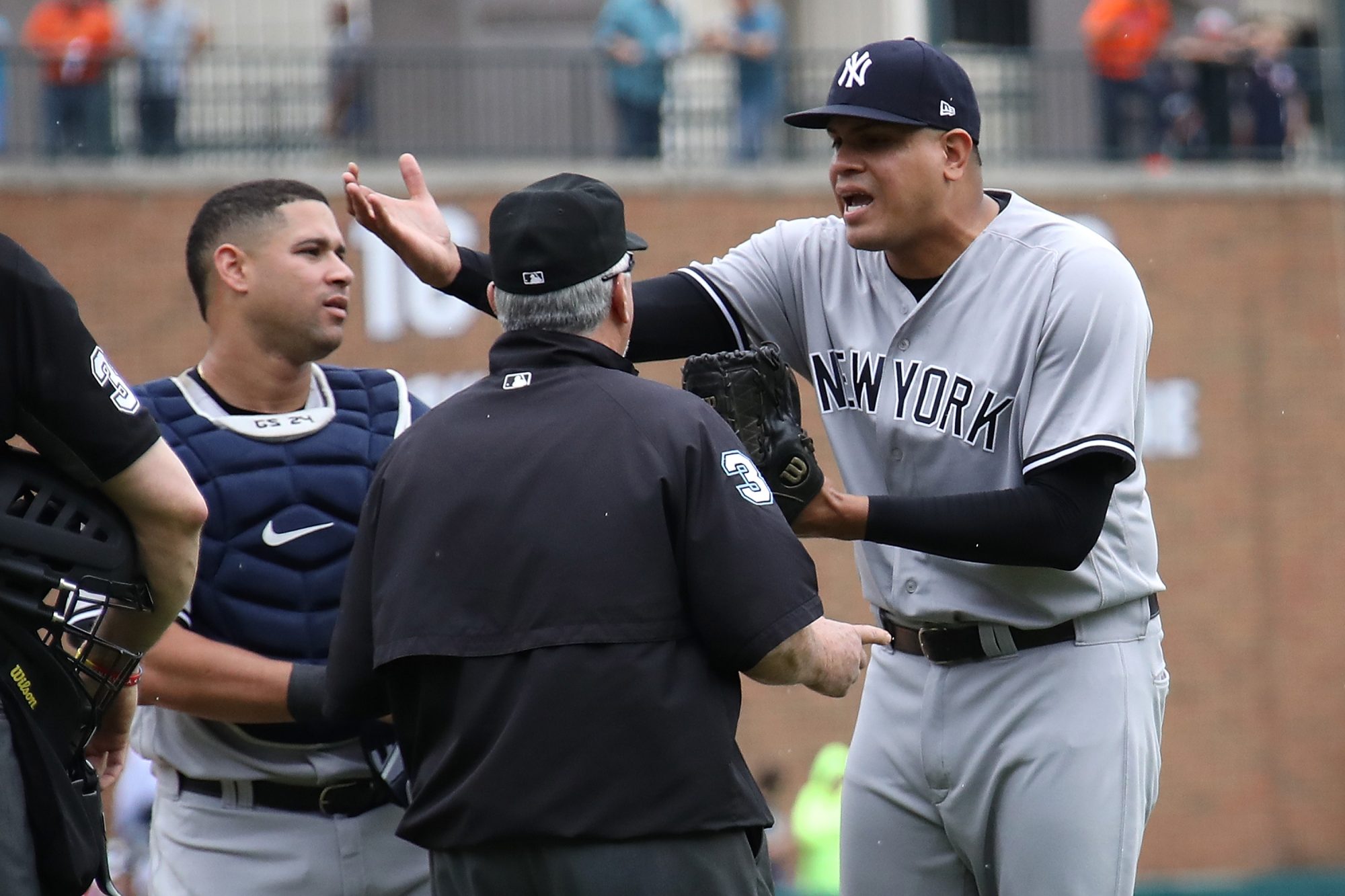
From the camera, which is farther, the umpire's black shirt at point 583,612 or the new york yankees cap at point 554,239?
the new york yankees cap at point 554,239

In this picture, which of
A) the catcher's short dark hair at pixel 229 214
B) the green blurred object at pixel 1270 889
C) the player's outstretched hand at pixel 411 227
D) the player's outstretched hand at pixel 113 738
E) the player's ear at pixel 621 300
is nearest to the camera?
the player's ear at pixel 621 300

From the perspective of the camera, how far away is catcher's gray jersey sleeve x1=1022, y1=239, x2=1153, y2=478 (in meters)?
3.62

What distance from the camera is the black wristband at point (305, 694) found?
13.2ft

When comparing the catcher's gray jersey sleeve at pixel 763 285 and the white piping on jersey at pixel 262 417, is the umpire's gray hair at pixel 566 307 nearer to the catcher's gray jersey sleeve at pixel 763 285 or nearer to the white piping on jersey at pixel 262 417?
the catcher's gray jersey sleeve at pixel 763 285

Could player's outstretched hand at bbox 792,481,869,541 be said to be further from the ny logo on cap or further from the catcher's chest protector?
the catcher's chest protector

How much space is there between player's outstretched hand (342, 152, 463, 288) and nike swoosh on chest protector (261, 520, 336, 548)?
696 millimetres

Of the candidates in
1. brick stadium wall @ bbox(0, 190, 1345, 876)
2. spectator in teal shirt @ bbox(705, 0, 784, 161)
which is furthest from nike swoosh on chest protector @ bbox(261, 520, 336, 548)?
spectator in teal shirt @ bbox(705, 0, 784, 161)

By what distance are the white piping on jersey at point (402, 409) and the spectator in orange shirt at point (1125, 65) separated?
1347 cm

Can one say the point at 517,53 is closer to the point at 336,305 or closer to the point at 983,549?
the point at 336,305

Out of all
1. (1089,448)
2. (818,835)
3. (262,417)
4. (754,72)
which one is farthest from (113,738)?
(754,72)

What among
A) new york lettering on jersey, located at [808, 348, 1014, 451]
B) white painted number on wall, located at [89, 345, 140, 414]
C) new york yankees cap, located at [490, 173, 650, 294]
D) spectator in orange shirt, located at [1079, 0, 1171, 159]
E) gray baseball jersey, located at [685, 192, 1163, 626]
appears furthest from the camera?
spectator in orange shirt, located at [1079, 0, 1171, 159]

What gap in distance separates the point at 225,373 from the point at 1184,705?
13538 millimetres

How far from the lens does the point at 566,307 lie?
130 inches

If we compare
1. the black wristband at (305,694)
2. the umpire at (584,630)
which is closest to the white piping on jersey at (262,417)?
the black wristband at (305,694)
